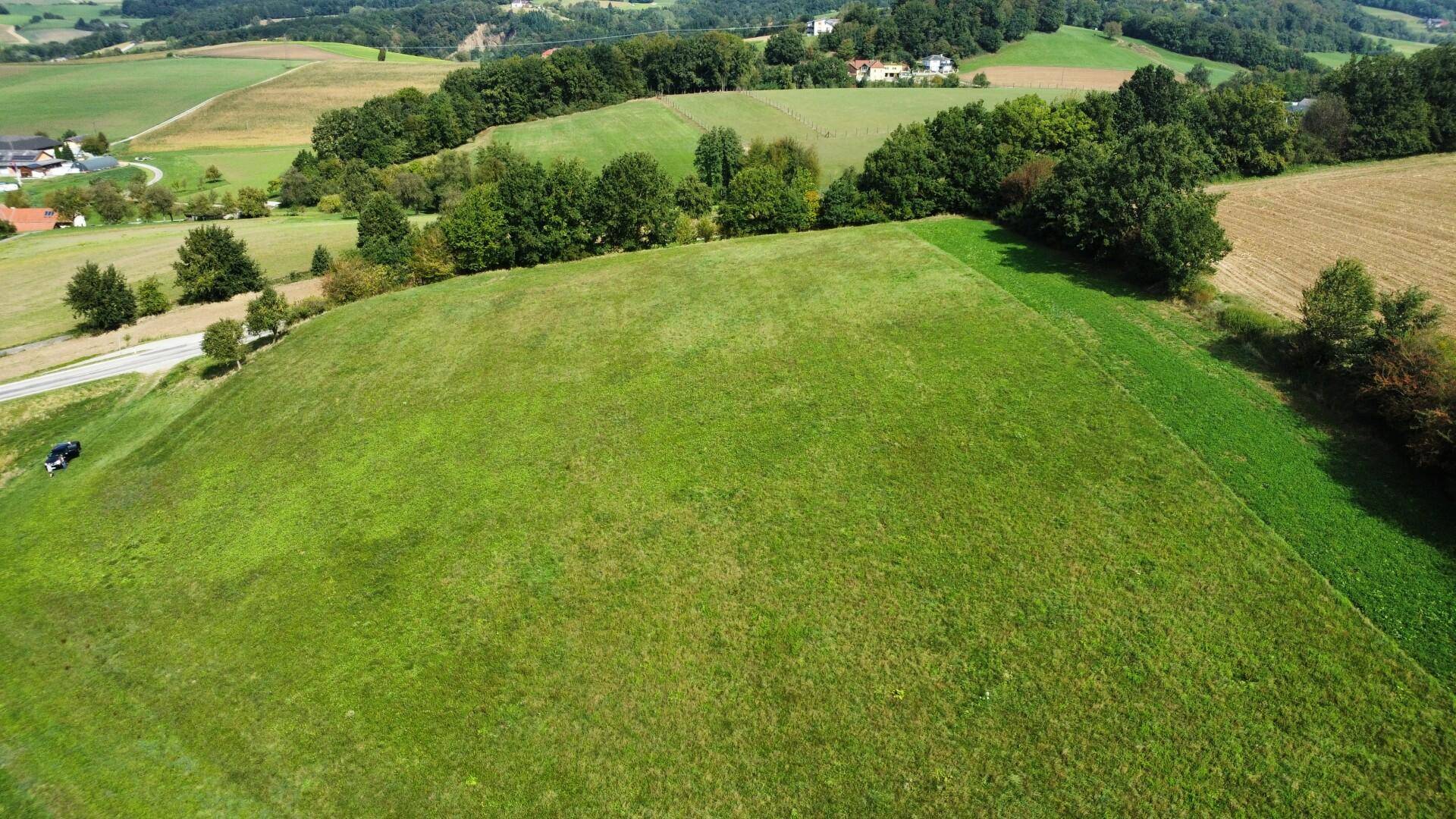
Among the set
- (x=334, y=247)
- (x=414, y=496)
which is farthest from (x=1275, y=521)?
(x=334, y=247)

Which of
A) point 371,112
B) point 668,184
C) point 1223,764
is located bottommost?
point 1223,764

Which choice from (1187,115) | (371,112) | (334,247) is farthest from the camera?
(371,112)

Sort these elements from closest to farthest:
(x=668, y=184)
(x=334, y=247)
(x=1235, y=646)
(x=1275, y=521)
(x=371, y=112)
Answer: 1. (x=1235, y=646)
2. (x=1275, y=521)
3. (x=668, y=184)
4. (x=334, y=247)
5. (x=371, y=112)

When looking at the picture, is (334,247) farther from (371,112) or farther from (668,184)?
(371,112)

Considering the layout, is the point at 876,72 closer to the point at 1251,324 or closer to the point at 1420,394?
the point at 1251,324

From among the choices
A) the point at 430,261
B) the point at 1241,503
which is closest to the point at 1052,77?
the point at 430,261

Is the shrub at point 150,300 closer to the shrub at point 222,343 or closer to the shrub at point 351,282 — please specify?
the shrub at point 351,282

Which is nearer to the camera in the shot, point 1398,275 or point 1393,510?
point 1393,510

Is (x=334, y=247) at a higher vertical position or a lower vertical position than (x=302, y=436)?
higher
